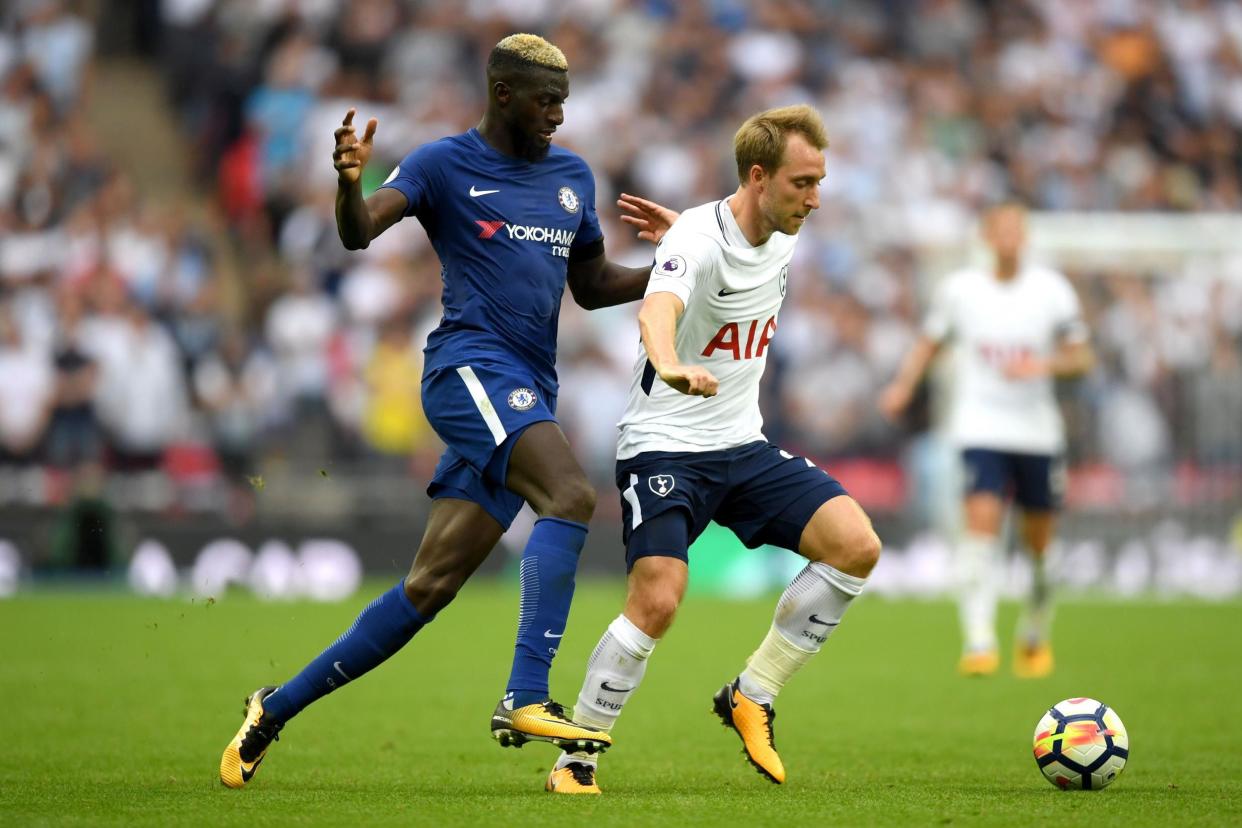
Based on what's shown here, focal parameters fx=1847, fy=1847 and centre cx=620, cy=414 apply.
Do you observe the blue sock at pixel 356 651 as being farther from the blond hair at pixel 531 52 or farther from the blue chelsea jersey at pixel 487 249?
the blond hair at pixel 531 52

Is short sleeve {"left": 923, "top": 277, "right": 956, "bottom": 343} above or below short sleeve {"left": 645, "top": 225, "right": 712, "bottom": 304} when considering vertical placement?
below

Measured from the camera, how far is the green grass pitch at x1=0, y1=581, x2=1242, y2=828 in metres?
5.89

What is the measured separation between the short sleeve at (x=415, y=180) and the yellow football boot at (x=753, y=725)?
6.86 ft

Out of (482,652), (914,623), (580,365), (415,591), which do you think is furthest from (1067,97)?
(415,591)

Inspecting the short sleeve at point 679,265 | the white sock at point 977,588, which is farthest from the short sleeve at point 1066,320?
the short sleeve at point 679,265

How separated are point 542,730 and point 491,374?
1.26 metres

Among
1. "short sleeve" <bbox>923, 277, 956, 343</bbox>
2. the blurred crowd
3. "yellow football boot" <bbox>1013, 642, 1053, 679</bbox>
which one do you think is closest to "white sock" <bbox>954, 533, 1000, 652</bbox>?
"yellow football boot" <bbox>1013, 642, 1053, 679</bbox>

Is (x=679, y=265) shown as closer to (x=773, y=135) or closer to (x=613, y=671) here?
(x=773, y=135)

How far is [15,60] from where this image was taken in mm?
18844

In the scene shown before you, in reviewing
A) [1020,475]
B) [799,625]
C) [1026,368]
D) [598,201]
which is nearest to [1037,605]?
[1020,475]

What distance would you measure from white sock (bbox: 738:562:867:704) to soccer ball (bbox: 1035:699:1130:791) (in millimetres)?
860

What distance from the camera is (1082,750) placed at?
21.2 feet

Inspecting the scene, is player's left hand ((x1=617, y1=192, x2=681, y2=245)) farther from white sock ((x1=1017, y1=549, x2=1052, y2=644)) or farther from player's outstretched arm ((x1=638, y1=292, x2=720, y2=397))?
white sock ((x1=1017, y1=549, x2=1052, y2=644))

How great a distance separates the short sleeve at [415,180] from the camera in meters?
6.55
